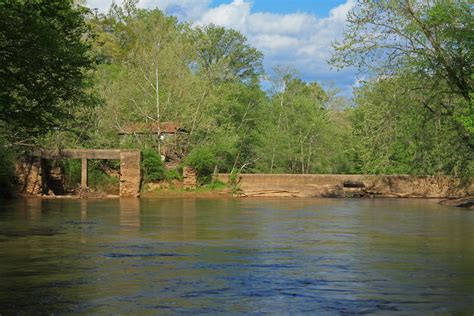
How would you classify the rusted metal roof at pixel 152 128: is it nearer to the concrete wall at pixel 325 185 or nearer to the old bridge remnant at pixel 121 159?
the concrete wall at pixel 325 185

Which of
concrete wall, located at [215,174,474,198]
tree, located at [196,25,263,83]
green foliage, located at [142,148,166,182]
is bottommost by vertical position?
concrete wall, located at [215,174,474,198]

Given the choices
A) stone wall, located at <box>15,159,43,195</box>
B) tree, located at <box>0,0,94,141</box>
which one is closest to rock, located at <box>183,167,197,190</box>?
stone wall, located at <box>15,159,43,195</box>

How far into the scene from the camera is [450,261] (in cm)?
1580

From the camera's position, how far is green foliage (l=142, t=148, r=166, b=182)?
167 ft

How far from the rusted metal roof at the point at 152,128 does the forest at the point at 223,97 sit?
0.62m

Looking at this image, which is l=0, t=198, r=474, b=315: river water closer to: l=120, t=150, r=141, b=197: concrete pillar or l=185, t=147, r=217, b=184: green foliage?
l=120, t=150, r=141, b=197: concrete pillar

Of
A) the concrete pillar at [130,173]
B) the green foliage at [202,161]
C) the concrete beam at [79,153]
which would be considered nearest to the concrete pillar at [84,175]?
the concrete beam at [79,153]

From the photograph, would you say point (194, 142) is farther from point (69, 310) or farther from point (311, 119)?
point (69, 310)

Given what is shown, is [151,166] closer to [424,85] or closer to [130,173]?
[130,173]

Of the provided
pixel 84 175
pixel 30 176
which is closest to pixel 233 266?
pixel 30 176

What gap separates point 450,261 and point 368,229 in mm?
8941

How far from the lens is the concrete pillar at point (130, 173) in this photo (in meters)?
48.7

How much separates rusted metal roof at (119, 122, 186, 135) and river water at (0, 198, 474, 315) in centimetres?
2751

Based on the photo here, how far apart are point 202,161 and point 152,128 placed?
18.9 ft
